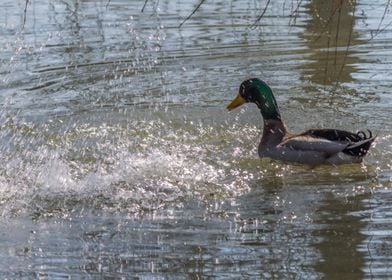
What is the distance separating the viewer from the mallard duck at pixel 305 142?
8828mm

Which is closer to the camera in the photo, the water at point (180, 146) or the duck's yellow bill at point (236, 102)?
the water at point (180, 146)

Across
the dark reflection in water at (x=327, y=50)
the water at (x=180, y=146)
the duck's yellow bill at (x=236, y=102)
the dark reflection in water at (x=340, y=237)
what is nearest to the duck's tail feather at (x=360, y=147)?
the water at (x=180, y=146)

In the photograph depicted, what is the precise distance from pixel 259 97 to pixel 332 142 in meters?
1.00

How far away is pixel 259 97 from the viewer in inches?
384

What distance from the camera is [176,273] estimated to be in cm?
621

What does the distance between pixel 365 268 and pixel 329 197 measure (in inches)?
64.1

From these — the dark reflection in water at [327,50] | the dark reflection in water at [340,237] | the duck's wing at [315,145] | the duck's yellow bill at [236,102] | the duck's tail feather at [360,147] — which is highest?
the dark reflection in water at [327,50]

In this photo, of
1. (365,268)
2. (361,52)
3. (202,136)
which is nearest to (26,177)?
(202,136)

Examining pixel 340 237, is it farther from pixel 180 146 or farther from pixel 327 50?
pixel 327 50

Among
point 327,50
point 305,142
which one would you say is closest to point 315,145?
point 305,142

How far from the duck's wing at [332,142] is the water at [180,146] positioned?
15 cm

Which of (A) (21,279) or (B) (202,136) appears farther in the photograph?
(B) (202,136)

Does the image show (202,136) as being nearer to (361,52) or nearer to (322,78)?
(322,78)

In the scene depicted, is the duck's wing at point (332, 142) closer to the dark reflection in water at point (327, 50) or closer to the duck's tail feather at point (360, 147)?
the duck's tail feather at point (360, 147)
